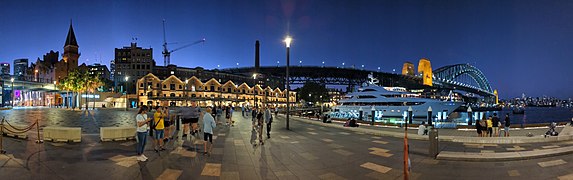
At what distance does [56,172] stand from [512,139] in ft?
60.0

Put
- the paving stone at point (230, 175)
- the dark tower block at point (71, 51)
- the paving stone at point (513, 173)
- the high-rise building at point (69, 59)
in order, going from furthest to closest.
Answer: the dark tower block at point (71, 51) → the high-rise building at point (69, 59) → the paving stone at point (513, 173) → the paving stone at point (230, 175)

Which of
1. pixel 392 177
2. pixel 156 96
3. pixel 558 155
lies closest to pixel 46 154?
pixel 392 177

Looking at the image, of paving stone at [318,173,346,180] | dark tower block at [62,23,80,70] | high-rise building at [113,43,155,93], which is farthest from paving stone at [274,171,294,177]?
high-rise building at [113,43,155,93]

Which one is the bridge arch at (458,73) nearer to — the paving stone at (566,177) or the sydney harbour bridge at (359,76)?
the sydney harbour bridge at (359,76)

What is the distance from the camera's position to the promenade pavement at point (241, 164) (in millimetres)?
7695

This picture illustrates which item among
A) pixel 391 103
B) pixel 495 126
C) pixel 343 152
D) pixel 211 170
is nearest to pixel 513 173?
pixel 343 152

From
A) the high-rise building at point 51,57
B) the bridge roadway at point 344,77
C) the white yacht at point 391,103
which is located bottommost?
the white yacht at point 391,103

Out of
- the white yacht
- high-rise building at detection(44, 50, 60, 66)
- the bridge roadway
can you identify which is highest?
high-rise building at detection(44, 50, 60, 66)

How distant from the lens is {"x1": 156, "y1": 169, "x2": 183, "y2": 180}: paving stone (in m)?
7.27

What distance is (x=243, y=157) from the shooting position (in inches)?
393

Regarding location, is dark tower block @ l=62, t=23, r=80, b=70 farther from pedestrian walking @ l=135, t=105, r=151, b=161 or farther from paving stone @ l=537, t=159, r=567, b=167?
paving stone @ l=537, t=159, r=567, b=167

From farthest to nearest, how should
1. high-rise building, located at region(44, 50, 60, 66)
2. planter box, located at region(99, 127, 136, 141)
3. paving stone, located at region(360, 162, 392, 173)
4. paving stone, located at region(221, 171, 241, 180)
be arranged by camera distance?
high-rise building, located at region(44, 50, 60, 66) → planter box, located at region(99, 127, 136, 141) → paving stone, located at region(360, 162, 392, 173) → paving stone, located at region(221, 171, 241, 180)

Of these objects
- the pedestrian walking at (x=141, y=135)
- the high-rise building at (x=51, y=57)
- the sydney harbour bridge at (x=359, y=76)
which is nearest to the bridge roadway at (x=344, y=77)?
the sydney harbour bridge at (x=359, y=76)

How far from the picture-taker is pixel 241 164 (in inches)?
353
